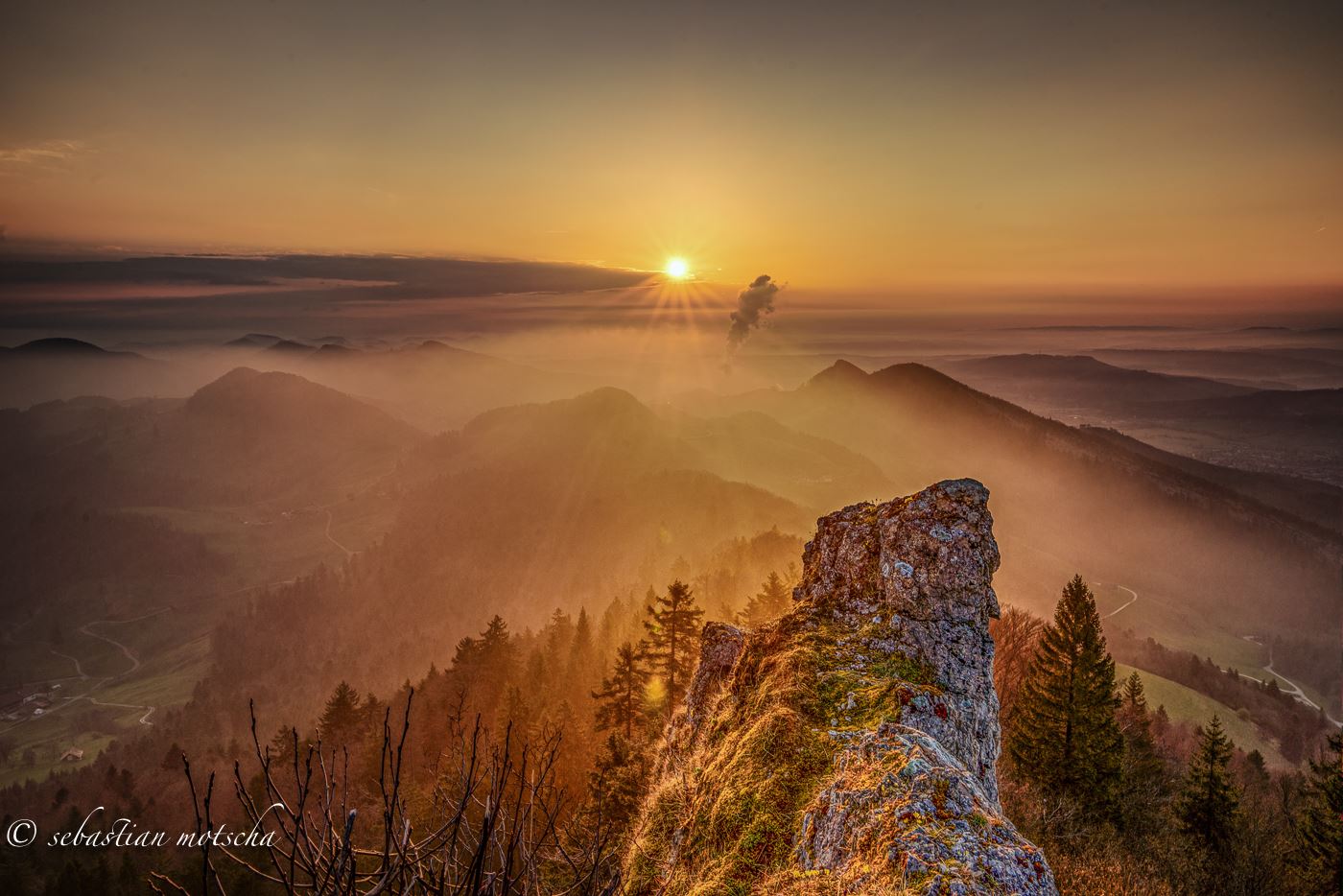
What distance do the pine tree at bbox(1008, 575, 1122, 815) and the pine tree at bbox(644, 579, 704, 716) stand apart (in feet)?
61.8

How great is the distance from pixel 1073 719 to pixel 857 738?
28.1m

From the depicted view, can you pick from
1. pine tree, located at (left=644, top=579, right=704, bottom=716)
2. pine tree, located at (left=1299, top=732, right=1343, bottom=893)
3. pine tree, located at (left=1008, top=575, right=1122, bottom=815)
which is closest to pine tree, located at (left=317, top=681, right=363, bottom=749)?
pine tree, located at (left=644, top=579, right=704, bottom=716)

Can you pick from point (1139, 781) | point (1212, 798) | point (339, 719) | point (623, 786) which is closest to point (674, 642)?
point (623, 786)

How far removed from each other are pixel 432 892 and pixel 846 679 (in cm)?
874

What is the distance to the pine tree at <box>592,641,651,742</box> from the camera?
4131cm

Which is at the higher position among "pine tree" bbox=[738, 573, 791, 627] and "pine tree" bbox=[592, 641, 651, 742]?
"pine tree" bbox=[738, 573, 791, 627]

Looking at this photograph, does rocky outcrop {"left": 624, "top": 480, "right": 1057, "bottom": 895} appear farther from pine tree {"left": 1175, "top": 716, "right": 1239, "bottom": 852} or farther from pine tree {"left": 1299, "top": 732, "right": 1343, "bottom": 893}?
pine tree {"left": 1175, "top": 716, "right": 1239, "bottom": 852}

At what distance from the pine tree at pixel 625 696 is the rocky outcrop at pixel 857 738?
996 inches

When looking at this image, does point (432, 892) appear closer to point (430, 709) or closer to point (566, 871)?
point (566, 871)

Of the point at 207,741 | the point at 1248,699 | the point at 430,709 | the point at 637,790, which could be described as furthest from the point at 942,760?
the point at 207,741

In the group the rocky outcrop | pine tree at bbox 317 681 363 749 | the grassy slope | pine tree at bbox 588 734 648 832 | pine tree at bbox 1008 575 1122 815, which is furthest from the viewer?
the grassy slope

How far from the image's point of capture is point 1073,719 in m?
32.0

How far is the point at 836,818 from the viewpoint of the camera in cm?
928

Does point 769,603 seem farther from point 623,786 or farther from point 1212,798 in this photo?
point 1212,798
